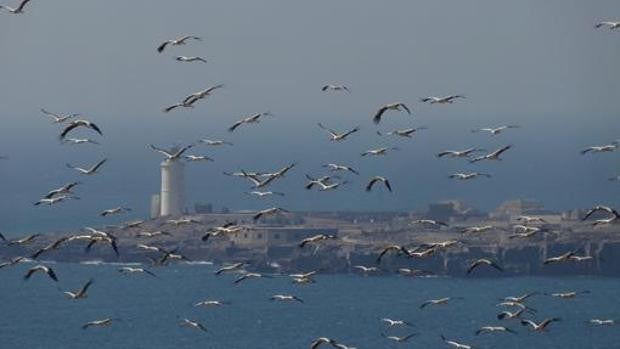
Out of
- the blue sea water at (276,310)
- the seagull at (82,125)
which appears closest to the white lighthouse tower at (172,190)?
the blue sea water at (276,310)

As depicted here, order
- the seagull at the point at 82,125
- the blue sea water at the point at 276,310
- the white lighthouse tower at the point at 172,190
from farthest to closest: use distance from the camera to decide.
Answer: the white lighthouse tower at the point at 172,190 → the blue sea water at the point at 276,310 → the seagull at the point at 82,125

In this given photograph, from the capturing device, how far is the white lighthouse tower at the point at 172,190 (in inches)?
4850

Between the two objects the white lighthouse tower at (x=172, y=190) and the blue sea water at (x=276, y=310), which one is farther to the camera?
→ the white lighthouse tower at (x=172, y=190)

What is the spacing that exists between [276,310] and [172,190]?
27886 mm

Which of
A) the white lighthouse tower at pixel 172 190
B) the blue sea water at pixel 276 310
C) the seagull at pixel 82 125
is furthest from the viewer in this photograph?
the white lighthouse tower at pixel 172 190

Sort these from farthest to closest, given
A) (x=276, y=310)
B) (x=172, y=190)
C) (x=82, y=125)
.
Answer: (x=172, y=190), (x=276, y=310), (x=82, y=125)

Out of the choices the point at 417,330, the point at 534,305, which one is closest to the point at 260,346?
the point at 417,330

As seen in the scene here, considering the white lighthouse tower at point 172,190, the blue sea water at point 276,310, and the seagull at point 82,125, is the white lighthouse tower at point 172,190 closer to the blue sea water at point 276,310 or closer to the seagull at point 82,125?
the blue sea water at point 276,310

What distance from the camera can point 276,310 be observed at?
3853 inches

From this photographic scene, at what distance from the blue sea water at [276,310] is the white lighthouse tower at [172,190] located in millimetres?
9342

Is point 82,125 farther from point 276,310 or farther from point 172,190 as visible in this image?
point 172,190

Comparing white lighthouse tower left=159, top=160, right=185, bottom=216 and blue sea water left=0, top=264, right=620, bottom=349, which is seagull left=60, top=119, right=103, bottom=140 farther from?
white lighthouse tower left=159, top=160, right=185, bottom=216

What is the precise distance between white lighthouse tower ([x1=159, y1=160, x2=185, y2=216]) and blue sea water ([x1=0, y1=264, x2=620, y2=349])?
30.7 feet

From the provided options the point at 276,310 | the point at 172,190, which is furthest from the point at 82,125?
the point at 172,190
